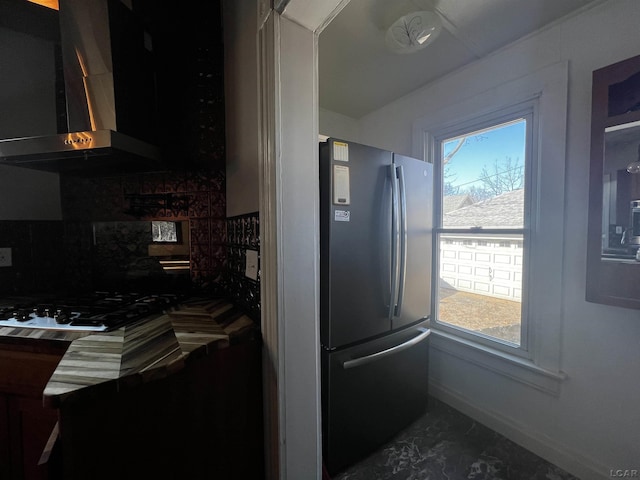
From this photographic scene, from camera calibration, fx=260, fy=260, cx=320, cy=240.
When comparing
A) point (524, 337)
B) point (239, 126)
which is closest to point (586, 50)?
point (524, 337)

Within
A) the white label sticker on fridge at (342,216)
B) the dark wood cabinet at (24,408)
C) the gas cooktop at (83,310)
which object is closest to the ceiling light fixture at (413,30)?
the white label sticker on fridge at (342,216)

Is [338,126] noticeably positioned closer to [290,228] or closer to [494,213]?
[494,213]

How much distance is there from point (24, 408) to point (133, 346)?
A: 534 millimetres

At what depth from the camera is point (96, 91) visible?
1.13m

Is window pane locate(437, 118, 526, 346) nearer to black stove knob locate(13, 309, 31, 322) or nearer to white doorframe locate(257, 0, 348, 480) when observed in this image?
white doorframe locate(257, 0, 348, 480)

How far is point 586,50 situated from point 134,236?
2.57 metres

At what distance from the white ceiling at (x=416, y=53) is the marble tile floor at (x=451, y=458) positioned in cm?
238

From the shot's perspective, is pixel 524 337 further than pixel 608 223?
Yes

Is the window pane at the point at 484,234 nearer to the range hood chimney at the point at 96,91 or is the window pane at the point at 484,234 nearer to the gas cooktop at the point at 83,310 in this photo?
the gas cooktop at the point at 83,310

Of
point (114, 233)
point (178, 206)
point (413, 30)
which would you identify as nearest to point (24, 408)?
point (114, 233)

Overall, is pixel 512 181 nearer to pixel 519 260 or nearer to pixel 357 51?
pixel 519 260

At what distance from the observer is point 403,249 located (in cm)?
149

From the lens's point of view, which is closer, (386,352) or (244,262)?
(244,262)

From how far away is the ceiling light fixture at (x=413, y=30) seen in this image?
49.7 inches
